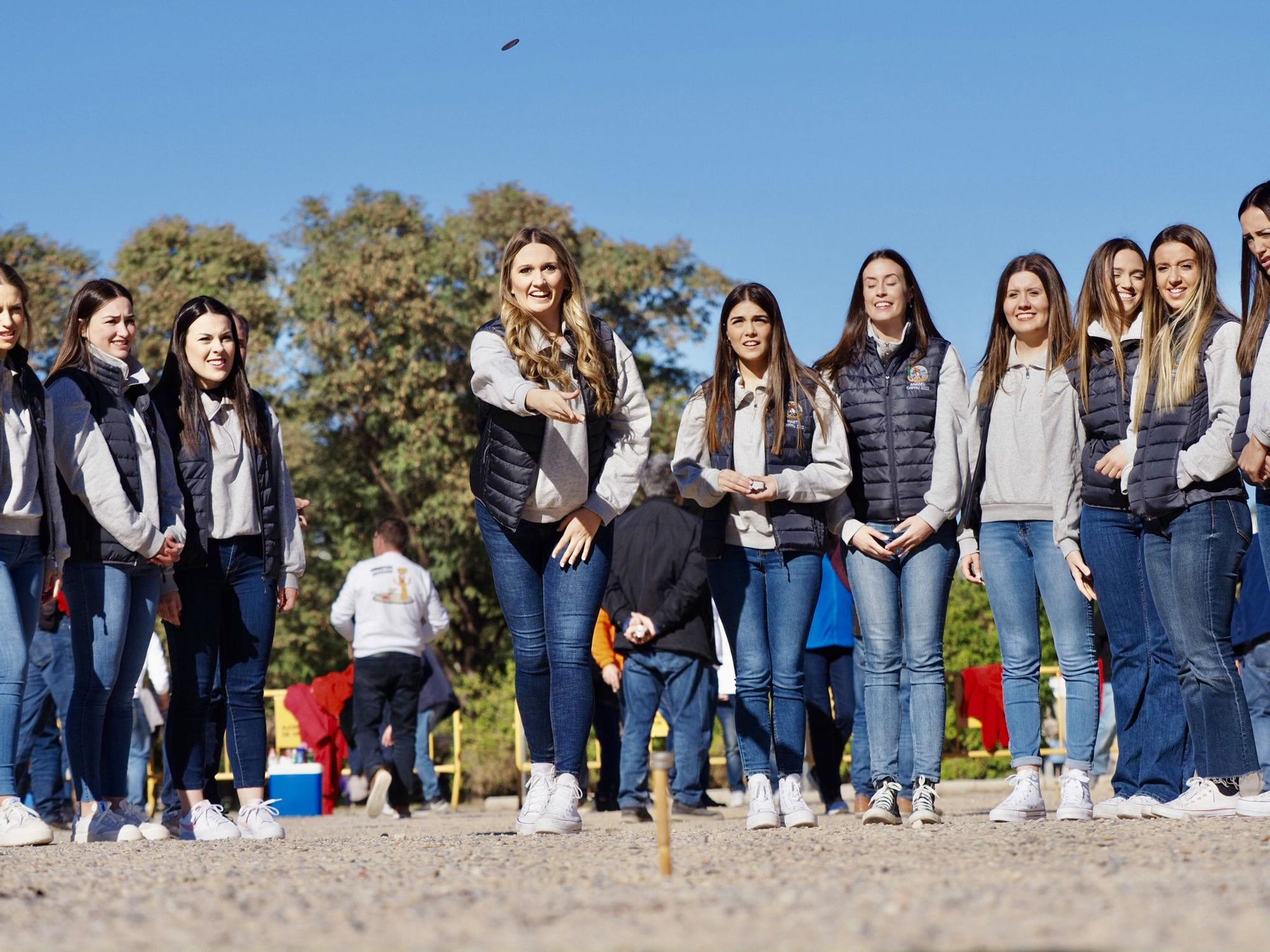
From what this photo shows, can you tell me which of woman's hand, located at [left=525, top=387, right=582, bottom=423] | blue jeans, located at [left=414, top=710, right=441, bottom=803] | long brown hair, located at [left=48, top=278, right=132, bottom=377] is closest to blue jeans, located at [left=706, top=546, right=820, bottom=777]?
woman's hand, located at [left=525, top=387, right=582, bottom=423]

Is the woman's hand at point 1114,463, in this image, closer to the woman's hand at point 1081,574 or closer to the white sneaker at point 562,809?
the woman's hand at point 1081,574

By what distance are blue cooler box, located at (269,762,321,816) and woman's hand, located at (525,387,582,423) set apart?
9351mm

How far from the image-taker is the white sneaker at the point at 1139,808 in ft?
21.1

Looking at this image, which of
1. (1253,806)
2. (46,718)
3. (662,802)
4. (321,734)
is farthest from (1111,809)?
(321,734)

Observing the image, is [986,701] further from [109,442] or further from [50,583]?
[50,583]

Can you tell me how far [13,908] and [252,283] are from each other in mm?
24685

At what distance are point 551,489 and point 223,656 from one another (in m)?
1.97

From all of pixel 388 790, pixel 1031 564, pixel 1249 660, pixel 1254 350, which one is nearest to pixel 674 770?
pixel 388 790

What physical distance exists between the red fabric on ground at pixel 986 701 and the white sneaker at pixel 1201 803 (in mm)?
7089

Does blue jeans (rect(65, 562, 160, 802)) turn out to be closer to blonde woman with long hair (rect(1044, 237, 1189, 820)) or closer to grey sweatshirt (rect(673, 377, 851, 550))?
grey sweatshirt (rect(673, 377, 851, 550))

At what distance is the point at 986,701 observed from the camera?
45.5ft


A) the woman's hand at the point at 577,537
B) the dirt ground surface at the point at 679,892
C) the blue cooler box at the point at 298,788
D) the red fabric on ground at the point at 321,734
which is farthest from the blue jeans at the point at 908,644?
the red fabric on ground at the point at 321,734

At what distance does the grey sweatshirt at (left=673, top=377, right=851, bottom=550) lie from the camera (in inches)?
275

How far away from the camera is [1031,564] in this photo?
695cm
